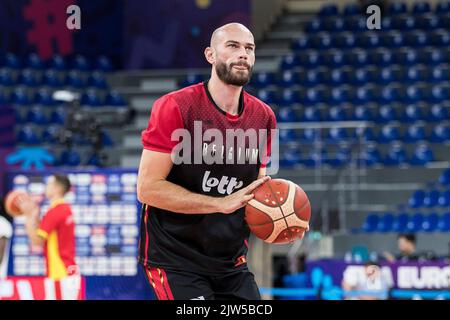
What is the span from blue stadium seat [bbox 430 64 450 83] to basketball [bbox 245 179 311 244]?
43.8 feet

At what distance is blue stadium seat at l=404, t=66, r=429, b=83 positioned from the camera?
1742 cm

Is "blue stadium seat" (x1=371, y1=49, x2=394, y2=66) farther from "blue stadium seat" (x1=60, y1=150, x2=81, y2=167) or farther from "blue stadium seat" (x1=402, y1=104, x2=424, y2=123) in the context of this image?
"blue stadium seat" (x1=60, y1=150, x2=81, y2=167)

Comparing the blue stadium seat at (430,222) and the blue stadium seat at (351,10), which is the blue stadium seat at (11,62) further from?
the blue stadium seat at (430,222)

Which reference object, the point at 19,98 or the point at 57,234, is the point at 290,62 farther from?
the point at 57,234

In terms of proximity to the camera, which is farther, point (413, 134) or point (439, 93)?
point (439, 93)

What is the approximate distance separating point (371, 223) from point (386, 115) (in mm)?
3124

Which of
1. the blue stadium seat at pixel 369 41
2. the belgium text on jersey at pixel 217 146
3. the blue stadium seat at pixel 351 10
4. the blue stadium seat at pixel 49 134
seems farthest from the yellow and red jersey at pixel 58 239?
the blue stadium seat at pixel 351 10

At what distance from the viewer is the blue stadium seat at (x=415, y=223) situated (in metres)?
13.7

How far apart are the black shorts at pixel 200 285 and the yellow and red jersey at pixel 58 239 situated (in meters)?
4.15

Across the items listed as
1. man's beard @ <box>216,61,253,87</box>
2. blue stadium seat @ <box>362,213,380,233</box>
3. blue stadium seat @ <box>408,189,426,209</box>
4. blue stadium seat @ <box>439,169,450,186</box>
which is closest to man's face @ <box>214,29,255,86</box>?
man's beard @ <box>216,61,253,87</box>

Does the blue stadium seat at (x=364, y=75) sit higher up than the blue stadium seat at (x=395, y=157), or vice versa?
the blue stadium seat at (x=364, y=75)

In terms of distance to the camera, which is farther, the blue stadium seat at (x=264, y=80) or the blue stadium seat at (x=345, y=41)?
the blue stadium seat at (x=345, y=41)

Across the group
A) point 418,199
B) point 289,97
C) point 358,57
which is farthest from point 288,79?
point 418,199

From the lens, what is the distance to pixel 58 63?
19.6 m
